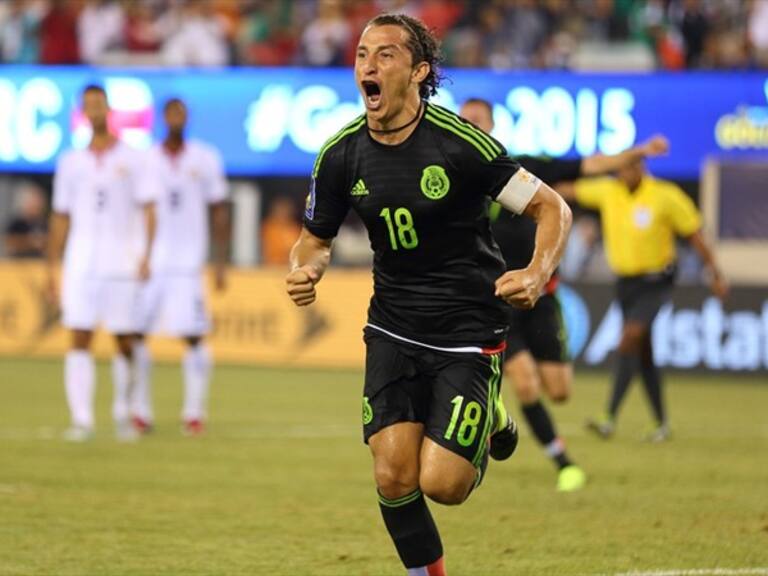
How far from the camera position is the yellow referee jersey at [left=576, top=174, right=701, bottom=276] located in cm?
1563

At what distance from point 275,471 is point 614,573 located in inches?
192

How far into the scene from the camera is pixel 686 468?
41.9 ft

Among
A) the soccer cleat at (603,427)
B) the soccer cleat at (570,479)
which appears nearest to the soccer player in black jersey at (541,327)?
the soccer cleat at (570,479)

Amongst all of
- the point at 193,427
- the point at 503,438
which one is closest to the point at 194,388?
the point at 193,427

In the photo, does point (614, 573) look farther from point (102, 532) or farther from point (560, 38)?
point (560, 38)

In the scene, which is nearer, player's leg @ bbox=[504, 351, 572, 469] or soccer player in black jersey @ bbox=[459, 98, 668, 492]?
soccer player in black jersey @ bbox=[459, 98, 668, 492]

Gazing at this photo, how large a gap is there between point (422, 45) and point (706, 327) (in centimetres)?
1514

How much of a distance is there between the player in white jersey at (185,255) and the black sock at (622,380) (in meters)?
3.61

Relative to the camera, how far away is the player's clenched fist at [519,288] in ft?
21.1

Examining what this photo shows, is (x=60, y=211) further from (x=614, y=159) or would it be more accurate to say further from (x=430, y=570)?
(x=430, y=570)

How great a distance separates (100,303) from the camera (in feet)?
46.6

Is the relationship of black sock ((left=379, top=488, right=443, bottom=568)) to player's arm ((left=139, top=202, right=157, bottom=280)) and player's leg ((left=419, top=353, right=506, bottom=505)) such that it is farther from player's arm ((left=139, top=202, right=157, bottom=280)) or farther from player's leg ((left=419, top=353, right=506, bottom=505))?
player's arm ((left=139, top=202, right=157, bottom=280))

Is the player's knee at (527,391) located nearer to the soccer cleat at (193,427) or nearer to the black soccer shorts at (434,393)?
the soccer cleat at (193,427)

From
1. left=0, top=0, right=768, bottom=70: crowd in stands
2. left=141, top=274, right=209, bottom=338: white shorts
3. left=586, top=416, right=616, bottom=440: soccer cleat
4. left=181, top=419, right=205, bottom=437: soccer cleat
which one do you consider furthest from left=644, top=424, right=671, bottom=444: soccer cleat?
left=0, top=0, right=768, bottom=70: crowd in stands
